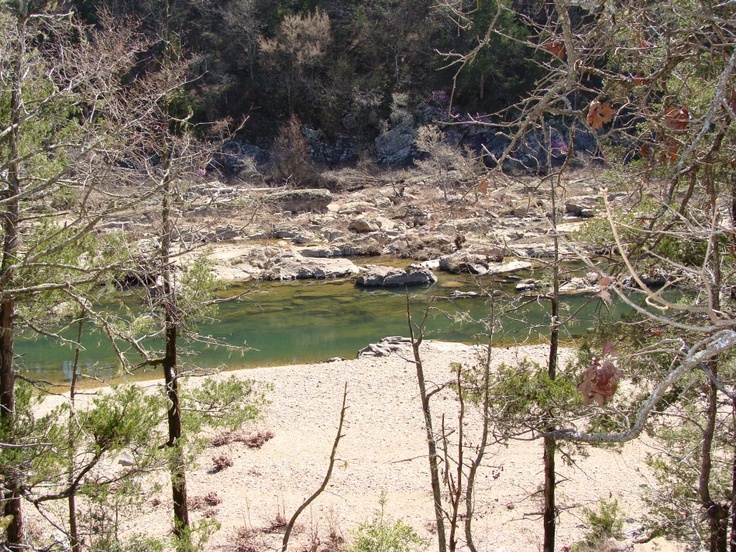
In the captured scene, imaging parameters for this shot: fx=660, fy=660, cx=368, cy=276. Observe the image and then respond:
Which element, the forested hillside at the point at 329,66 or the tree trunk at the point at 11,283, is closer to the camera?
the tree trunk at the point at 11,283

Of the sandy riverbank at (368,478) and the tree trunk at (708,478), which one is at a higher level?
the tree trunk at (708,478)

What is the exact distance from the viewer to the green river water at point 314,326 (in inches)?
581

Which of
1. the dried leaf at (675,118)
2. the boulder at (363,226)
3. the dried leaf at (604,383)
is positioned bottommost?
the boulder at (363,226)

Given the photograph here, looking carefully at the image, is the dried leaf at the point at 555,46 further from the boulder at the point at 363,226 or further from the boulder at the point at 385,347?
the boulder at the point at 363,226

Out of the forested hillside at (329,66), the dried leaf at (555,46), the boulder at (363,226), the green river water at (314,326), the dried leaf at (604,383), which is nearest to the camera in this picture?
the dried leaf at (604,383)

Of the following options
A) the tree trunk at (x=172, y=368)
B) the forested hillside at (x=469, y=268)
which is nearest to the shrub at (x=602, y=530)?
the forested hillside at (x=469, y=268)

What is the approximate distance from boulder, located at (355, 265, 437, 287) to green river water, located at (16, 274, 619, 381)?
14.7 inches

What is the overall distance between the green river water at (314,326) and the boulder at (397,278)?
374 millimetres

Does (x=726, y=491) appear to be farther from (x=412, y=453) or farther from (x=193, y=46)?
(x=193, y=46)

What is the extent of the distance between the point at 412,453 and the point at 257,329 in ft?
25.4

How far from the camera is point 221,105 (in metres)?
40.2

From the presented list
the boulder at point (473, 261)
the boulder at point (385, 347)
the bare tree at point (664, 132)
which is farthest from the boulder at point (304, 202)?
the bare tree at point (664, 132)

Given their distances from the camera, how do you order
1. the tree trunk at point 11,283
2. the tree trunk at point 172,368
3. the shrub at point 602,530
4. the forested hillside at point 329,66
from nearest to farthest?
the tree trunk at point 11,283 < the tree trunk at point 172,368 < the shrub at point 602,530 < the forested hillside at point 329,66

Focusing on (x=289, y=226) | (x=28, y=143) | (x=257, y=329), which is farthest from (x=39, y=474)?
(x=289, y=226)
